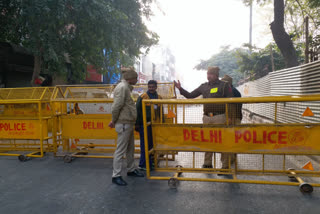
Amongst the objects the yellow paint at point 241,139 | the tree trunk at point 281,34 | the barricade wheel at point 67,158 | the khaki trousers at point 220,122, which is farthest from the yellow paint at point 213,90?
the tree trunk at point 281,34

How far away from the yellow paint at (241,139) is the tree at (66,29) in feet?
23.9

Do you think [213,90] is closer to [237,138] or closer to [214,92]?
[214,92]

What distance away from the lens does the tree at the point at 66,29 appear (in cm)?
914

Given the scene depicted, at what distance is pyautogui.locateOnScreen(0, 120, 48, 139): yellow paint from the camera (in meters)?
5.91

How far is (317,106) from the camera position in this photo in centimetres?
559

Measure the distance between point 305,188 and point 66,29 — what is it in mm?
10914

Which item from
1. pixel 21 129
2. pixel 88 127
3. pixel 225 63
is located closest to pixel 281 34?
pixel 88 127

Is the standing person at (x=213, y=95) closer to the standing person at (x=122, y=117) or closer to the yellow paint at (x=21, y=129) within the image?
the standing person at (x=122, y=117)

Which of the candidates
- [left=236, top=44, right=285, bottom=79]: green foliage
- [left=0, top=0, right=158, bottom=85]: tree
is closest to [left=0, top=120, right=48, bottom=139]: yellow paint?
[left=0, top=0, right=158, bottom=85]: tree

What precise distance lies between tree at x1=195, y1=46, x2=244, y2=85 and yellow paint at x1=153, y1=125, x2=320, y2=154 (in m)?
36.5

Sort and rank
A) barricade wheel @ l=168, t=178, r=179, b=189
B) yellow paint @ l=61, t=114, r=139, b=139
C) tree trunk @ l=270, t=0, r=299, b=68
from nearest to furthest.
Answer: barricade wheel @ l=168, t=178, r=179, b=189, yellow paint @ l=61, t=114, r=139, b=139, tree trunk @ l=270, t=0, r=299, b=68

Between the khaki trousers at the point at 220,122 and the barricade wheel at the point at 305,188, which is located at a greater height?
the khaki trousers at the point at 220,122

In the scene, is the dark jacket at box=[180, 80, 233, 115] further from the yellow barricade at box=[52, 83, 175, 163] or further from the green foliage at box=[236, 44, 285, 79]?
the green foliage at box=[236, 44, 285, 79]

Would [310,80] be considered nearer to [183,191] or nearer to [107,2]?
[183,191]
